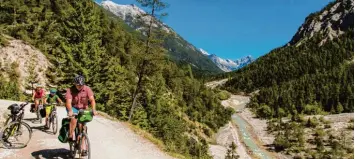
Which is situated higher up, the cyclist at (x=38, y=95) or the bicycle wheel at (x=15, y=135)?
the cyclist at (x=38, y=95)

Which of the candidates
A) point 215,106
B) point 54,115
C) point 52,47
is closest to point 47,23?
point 52,47

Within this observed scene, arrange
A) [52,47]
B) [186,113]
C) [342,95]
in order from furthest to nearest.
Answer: [342,95], [186,113], [52,47]

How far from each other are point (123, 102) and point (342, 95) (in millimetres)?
120612

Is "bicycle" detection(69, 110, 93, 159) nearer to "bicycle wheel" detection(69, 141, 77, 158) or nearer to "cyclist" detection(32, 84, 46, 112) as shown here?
"bicycle wheel" detection(69, 141, 77, 158)

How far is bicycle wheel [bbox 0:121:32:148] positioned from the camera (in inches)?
532

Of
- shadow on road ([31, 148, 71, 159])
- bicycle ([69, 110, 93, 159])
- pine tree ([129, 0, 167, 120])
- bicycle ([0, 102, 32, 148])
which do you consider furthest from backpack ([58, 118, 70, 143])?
pine tree ([129, 0, 167, 120])

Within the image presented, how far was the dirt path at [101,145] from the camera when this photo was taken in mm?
13812

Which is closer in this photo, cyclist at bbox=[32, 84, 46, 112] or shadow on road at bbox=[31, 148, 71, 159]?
shadow on road at bbox=[31, 148, 71, 159]

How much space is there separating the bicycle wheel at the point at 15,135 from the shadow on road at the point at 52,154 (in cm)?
81

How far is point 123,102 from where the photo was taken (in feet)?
145

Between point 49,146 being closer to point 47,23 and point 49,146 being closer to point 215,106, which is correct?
point 47,23

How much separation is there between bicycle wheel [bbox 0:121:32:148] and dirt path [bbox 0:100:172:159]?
320 mm

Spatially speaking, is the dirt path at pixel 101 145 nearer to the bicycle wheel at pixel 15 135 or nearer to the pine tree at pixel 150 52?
the bicycle wheel at pixel 15 135

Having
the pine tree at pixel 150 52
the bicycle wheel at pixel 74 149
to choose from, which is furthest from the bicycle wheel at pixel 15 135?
the pine tree at pixel 150 52
